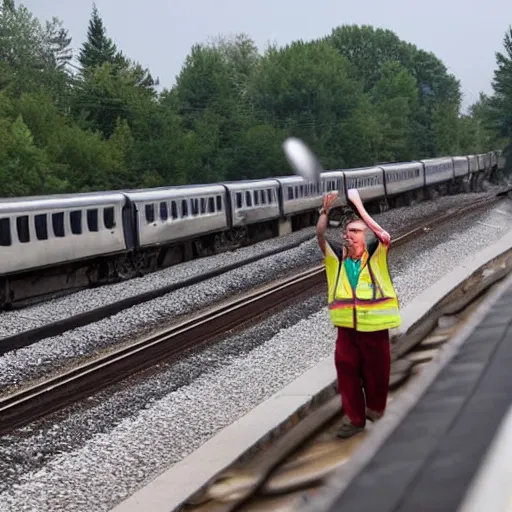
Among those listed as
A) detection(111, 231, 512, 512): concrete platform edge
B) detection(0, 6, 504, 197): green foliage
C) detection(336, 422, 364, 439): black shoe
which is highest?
detection(0, 6, 504, 197): green foliage

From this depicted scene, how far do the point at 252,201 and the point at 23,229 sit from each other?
10796 mm

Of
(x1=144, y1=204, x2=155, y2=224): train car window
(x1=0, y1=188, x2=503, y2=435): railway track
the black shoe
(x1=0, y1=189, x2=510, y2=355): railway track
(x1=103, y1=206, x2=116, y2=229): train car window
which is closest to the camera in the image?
the black shoe

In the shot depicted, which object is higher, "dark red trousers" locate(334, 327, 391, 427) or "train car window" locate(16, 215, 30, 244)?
"train car window" locate(16, 215, 30, 244)

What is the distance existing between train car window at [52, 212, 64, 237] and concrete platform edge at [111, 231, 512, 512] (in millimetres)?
9806

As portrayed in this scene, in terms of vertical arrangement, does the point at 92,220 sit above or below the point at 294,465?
above

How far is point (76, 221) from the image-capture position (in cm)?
1783

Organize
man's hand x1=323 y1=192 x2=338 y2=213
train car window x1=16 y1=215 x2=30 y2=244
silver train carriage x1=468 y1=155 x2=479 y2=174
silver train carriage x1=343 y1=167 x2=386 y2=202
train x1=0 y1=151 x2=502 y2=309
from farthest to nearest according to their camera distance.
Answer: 1. silver train carriage x1=468 y1=155 x2=479 y2=174
2. silver train carriage x1=343 y1=167 x2=386 y2=202
3. train x1=0 y1=151 x2=502 y2=309
4. train car window x1=16 y1=215 x2=30 y2=244
5. man's hand x1=323 y1=192 x2=338 y2=213

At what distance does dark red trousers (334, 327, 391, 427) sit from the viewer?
597 cm

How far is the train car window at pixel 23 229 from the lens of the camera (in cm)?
1595

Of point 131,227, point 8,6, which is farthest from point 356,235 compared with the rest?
point 8,6

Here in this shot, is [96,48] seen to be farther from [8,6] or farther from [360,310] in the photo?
[360,310]

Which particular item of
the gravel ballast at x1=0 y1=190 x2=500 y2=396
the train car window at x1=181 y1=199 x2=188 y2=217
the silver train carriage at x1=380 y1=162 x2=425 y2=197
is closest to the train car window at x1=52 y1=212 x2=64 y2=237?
the gravel ballast at x1=0 y1=190 x2=500 y2=396

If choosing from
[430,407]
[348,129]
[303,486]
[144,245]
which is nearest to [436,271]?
[144,245]

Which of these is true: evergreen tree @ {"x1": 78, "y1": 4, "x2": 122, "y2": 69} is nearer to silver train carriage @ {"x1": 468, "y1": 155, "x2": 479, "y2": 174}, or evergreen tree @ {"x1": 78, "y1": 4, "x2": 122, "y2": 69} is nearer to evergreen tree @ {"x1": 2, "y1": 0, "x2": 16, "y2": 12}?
evergreen tree @ {"x1": 2, "y1": 0, "x2": 16, "y2": 12}
